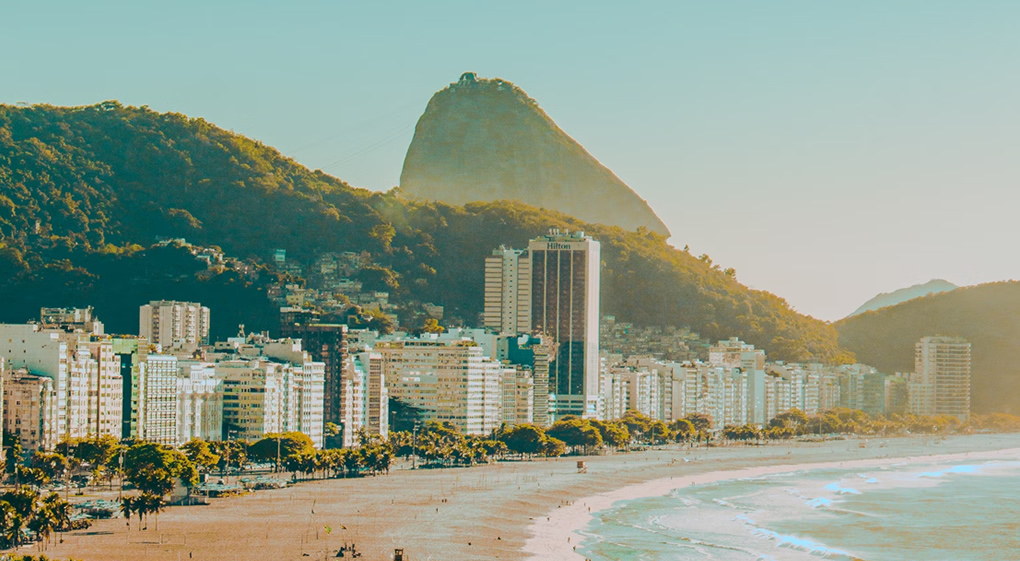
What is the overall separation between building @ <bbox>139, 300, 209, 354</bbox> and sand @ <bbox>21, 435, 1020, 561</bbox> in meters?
60.3

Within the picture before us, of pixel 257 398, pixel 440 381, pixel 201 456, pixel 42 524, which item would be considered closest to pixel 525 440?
pixel 440 381

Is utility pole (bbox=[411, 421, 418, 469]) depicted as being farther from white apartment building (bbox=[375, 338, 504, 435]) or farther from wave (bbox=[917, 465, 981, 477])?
wave (bbox=[917, 465, 981, 477])

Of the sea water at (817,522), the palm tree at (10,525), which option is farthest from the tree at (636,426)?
the palm tree at (10,525)

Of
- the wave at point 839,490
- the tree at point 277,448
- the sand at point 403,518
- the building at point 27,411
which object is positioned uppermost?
the building at point 27,411

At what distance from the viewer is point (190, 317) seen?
616 feet

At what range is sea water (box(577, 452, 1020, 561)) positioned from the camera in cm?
8331

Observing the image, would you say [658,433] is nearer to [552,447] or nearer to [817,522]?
[552,447]

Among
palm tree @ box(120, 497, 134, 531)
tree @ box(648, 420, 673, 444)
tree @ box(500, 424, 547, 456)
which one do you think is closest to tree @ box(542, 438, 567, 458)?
tree @ box(500, 424, 547, 456)

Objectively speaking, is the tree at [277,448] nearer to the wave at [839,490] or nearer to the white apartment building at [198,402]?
the white apartment building at [198,402]

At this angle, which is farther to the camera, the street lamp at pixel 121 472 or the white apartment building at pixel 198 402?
the white apartment building at pixel 198 402

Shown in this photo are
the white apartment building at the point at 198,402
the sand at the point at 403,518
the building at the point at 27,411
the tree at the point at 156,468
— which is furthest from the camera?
the white apartment building at the point at 198,402

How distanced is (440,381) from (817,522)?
73862mm

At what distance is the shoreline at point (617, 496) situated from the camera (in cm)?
8138

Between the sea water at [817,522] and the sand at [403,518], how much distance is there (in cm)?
346
